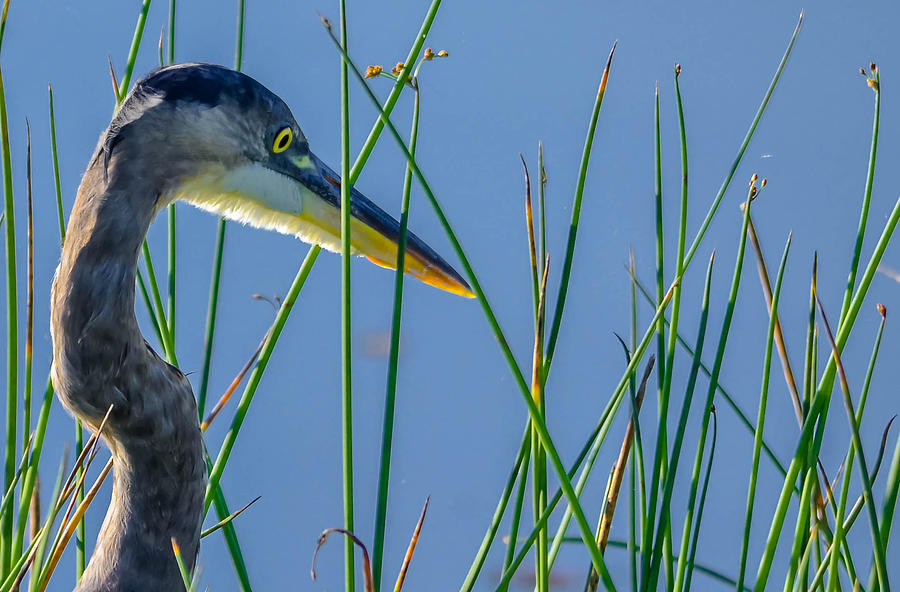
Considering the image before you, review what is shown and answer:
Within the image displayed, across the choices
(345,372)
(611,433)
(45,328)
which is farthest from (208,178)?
(611,433)

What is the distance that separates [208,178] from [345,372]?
342mm

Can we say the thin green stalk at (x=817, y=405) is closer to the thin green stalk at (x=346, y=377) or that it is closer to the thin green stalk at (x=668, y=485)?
the thin green stalk at (x=668, y=485)

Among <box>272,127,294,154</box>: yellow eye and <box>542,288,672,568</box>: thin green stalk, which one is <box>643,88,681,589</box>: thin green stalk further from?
<box>272,127,294,154</box>: yellow eye

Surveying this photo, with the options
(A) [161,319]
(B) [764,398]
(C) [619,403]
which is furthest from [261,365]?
(B) [764,398]

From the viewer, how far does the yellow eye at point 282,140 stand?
36.7 inches

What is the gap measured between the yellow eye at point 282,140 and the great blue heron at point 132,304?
0.03 feet

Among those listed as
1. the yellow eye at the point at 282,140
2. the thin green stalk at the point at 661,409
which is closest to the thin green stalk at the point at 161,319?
the yellow eye at the point at 282,140

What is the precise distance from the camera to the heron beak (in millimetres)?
1001

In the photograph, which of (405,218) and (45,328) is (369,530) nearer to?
(45,328)

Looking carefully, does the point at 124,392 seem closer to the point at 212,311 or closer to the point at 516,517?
the point at 212,311

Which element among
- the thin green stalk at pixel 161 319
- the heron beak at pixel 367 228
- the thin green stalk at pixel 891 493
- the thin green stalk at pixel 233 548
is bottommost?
the thin green stalk at pixel 233 548

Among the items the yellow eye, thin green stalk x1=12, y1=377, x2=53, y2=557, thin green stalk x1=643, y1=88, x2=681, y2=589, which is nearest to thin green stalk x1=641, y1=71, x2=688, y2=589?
thin green stalk x1=643, y1=88, x2=681, y2=589

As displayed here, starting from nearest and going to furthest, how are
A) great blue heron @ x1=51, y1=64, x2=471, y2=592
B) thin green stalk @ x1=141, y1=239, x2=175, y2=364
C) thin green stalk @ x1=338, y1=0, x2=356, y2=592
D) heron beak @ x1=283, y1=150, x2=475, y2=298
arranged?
thin green stalk @ x1=338, y1=0, x2=356, y2=592 < great blue heron @ x1=51, y1=64, x2=471, y2=592 < thin green stalk @ x1=141, y1=239, x2=175, y2=364 < heron beak @ x1=283, y1=150, x2=475, y2=298

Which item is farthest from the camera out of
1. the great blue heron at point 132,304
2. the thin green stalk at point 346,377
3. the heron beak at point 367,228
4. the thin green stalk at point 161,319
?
the heron beak at point 367,228
